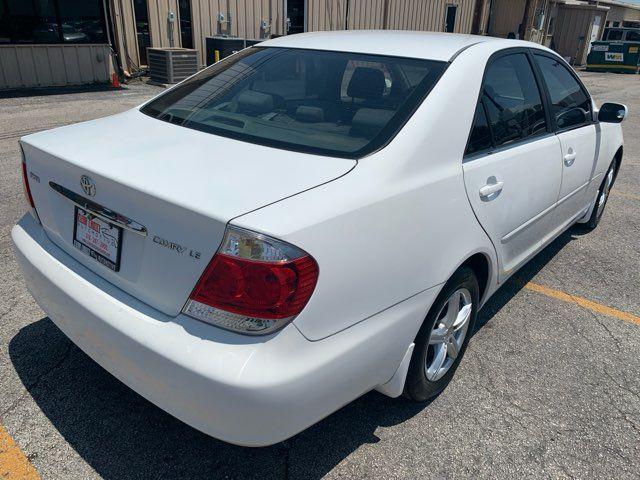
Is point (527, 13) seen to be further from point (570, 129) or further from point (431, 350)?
point (431, 350)

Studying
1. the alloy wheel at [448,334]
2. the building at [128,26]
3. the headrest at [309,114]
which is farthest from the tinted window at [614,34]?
the headrest at [309,114]

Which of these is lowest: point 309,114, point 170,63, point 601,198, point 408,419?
point 408,419

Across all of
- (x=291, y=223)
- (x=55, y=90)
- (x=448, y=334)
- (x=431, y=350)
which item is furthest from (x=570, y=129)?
(x=55, y=90)

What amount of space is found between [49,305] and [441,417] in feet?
6.02

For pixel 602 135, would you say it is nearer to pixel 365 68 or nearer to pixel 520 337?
pixel 520 337

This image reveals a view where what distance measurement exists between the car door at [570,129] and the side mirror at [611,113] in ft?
0.26

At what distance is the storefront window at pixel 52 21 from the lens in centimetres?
1069

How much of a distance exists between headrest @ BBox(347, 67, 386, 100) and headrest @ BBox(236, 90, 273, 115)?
0.41m

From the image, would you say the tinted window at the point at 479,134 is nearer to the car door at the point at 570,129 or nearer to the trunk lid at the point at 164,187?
the trunk lid at the point at 164,187

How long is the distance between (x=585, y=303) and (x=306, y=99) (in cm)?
249

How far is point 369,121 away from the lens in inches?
88.8

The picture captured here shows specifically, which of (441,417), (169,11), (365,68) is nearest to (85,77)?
(169,11)

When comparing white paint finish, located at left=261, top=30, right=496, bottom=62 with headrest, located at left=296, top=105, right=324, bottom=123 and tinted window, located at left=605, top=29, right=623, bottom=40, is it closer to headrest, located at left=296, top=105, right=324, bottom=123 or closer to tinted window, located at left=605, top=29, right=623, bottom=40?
headrest, located at left=296, top=105, right=324, bottom=123

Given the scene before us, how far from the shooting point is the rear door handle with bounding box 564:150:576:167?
339cm
